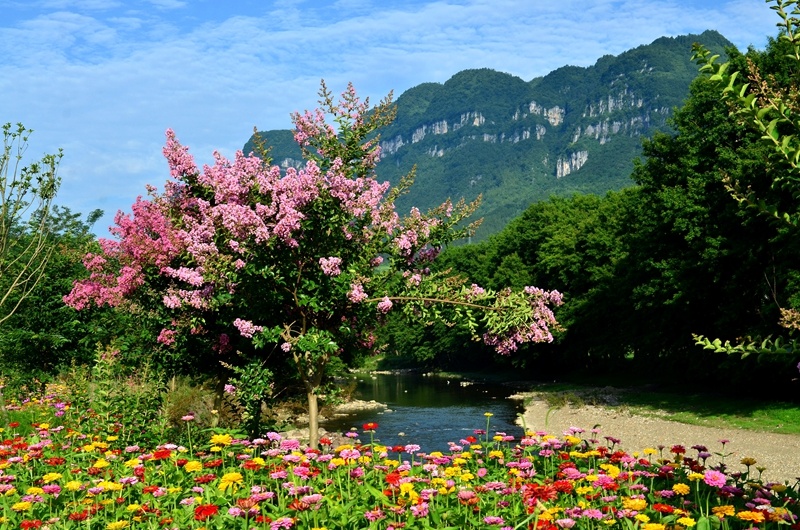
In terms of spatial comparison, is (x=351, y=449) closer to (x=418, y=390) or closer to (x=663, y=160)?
(x=663, y=160)

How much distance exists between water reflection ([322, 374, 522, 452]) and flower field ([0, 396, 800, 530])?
15336 mm

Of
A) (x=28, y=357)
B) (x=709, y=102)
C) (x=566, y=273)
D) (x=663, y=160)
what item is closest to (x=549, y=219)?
(x=566, y=273)

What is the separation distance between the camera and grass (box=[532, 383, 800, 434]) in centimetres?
3098

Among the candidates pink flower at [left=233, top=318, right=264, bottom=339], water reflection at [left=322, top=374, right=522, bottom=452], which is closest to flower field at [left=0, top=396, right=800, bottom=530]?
pink flower at [left=233, top=318, right=264, bottom=339]

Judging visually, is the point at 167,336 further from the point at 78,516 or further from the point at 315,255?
the point at 78,516

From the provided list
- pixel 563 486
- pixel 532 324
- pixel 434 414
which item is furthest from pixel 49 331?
pixel 563 486

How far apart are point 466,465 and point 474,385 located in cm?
5779

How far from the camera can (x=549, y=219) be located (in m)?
69.9

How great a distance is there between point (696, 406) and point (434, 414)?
13.4 m

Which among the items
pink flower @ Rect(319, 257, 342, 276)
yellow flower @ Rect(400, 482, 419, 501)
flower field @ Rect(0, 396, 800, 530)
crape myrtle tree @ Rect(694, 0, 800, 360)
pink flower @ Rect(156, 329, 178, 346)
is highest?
crape myrtle tree @ Rect(694, 0, 800, 360)

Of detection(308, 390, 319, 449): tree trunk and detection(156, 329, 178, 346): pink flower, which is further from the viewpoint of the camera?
detection(156, 329, 178, 346): pink flower

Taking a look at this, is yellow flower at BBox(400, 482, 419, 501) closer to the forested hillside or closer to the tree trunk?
the tree trunk

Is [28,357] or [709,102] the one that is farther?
[709,102]

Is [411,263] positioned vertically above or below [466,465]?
above
